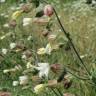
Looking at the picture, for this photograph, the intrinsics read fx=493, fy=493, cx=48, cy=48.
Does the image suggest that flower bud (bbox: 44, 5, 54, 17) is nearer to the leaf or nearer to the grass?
the leaf

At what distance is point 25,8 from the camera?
253 cm

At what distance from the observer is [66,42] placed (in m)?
2.71

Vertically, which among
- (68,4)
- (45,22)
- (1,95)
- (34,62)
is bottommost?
(68,4)

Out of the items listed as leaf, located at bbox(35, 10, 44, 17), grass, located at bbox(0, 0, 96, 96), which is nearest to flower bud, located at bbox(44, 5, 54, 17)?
leaf, located at bbox(35, 10, 44, 17)

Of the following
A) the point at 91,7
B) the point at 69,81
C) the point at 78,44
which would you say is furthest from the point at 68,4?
the point at 69,81

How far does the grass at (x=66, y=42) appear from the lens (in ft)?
12.4

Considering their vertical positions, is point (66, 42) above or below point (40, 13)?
below

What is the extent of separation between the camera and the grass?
12.4ft

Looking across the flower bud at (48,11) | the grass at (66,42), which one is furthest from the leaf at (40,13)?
the grass at (66,42)

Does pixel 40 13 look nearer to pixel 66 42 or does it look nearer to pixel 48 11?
pixel 48 11

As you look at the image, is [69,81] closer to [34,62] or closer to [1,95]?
[1,95]

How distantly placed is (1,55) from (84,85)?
0.80 meters

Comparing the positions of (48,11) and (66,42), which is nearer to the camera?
(48,11)

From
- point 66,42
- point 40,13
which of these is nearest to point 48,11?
point 40,13
